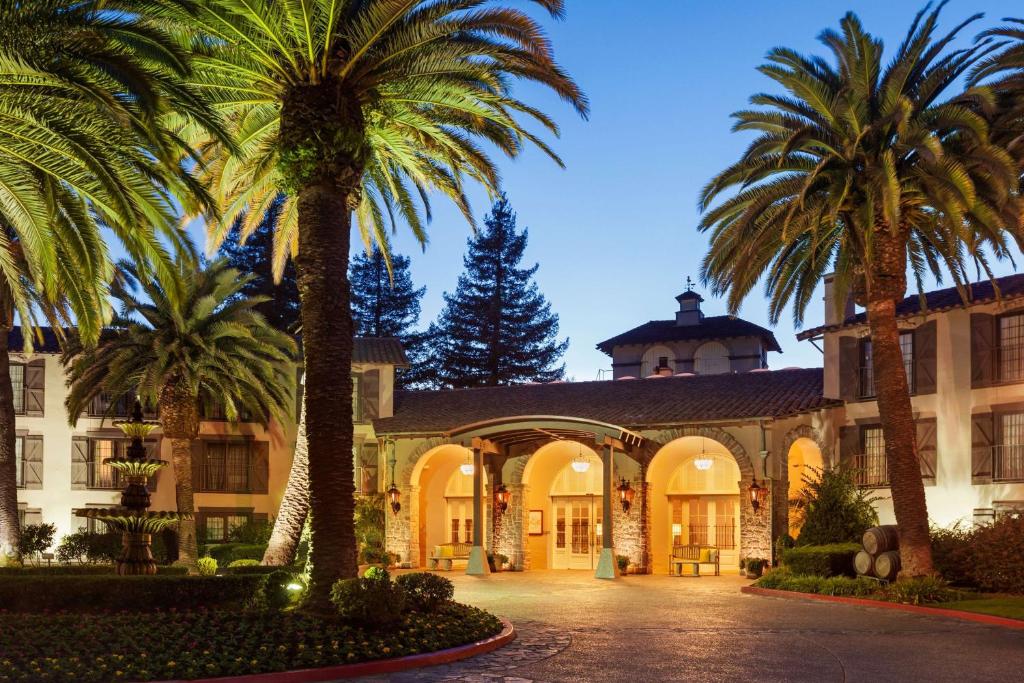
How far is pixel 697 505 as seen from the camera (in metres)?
35.9

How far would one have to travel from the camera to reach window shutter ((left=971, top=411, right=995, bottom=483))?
3048 centimetres

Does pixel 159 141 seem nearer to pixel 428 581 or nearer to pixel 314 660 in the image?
pixel 314 660

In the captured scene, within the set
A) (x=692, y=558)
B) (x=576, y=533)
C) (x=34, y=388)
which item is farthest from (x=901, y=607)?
(x=34, y=388)

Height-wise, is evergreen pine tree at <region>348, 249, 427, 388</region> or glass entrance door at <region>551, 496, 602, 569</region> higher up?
evergreen pine tree at <region>348, 249, 427, 388</region>

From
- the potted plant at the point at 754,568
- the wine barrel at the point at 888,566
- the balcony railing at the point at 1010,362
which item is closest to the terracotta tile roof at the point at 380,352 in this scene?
the potted plant at the point at 754,568

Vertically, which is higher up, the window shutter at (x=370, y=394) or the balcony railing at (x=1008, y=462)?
the window shutter at (x=370, y=394)

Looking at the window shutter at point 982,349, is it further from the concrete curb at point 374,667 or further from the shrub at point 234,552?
the shrub at point 234,552

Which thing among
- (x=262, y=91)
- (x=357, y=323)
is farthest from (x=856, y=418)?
(x=357, y=323)

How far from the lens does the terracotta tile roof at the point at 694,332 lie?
182 feet

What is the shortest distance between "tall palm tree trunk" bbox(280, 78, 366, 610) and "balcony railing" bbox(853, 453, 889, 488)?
21010 mm

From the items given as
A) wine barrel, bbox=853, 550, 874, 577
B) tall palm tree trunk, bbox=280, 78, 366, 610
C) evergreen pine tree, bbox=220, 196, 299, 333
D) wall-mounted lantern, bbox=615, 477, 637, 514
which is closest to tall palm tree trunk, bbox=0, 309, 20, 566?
tall palm tree trunk, bbox=280, 78, 366, 610

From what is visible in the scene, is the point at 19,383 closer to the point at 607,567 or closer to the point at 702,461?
the point at 607,567

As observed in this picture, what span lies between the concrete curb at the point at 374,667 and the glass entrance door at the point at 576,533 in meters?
21.7

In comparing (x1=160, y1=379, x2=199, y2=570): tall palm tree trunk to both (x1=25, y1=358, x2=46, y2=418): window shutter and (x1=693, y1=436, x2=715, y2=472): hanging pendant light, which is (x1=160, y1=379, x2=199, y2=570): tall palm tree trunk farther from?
(x1=693, y1=436, x2=715, y2=472): hanging pendant light
